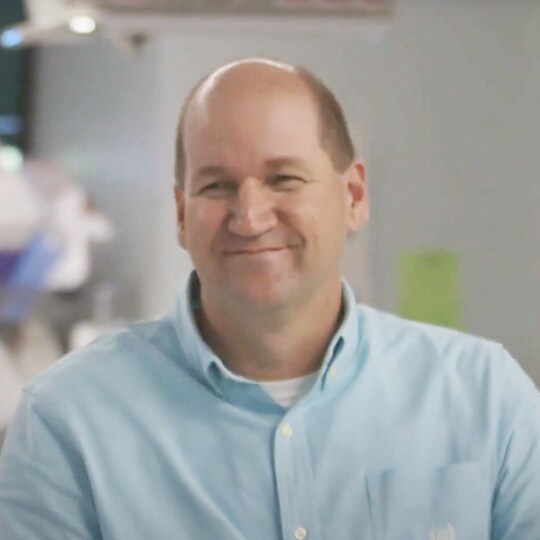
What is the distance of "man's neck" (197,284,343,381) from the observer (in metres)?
1.09

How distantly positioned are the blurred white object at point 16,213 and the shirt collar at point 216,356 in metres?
1.10

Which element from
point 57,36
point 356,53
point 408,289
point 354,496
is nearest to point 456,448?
point 354,496

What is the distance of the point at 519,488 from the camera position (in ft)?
3.57

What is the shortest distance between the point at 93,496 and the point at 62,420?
88 mm

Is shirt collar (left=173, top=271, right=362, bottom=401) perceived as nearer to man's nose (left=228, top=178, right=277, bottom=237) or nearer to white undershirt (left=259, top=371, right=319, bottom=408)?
white undershirt (left=259, top=371, right=319, bottom=408)

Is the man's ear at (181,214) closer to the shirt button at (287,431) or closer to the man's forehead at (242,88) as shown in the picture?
the man's forehead at (242,88)

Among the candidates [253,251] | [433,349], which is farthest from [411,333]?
[253,251]

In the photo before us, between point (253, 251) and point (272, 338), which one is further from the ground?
point (253, 251)

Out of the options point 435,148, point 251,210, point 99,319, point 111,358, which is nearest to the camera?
point 251,210

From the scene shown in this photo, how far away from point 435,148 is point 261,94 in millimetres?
1520

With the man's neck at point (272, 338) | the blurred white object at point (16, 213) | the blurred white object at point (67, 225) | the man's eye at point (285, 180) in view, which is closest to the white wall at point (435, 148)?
the blurred white object at point (67, 225)

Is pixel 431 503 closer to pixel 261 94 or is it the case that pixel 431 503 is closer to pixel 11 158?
pixel 261 94

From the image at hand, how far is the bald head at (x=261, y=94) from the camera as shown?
41.8 inches

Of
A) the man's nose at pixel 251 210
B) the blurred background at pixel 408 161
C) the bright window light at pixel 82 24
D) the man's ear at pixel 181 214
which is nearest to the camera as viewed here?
the man's nose at pixel 251 210
